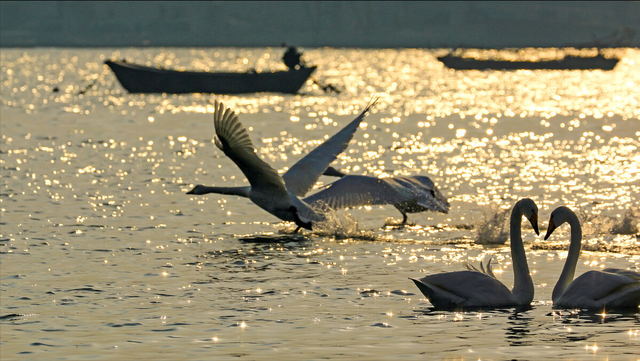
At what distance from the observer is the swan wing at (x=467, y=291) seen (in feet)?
40.1

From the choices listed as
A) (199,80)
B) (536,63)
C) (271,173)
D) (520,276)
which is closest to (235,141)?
(271,173)

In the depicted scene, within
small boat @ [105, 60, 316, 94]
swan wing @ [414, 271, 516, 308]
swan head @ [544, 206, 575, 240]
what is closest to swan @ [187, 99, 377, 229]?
swan wing @ [414, 271, 516, 308]

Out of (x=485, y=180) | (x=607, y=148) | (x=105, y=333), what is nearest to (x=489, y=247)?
(x=105, y=333)

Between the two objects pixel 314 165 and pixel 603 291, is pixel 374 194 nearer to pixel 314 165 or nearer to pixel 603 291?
pixel 314 165

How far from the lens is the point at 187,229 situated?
19.1 meters

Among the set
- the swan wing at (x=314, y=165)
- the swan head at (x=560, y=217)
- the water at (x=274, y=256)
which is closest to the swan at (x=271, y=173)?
the swan wing at (x=314, y=165)

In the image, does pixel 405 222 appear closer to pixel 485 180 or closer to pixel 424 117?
pixel 485 180

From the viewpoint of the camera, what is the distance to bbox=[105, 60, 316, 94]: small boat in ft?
245

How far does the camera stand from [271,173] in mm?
17297

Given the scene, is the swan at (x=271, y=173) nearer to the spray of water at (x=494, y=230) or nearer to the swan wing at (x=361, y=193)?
the swan wing at (x=361, y=193)

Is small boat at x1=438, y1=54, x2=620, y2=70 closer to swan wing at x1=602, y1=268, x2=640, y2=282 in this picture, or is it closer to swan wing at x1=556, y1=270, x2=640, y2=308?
swan wing at x1=602, y1=268, x2=640, y2=282

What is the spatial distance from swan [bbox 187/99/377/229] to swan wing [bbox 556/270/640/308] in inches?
219

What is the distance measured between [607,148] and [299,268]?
2452 centimetres

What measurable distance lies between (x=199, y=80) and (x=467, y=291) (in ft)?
209
